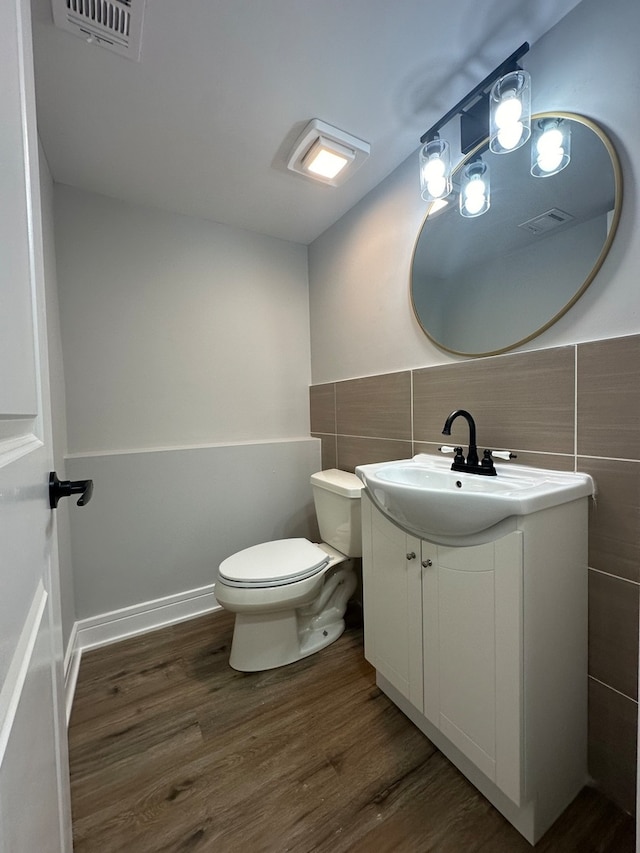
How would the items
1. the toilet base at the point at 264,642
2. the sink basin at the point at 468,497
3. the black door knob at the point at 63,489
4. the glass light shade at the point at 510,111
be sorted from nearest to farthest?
the black door knob at the point at 63,489 < the sink basin at the point at 468,497 < the glass light shade at the point at 510,111 < the toilet base at the point at 264,642

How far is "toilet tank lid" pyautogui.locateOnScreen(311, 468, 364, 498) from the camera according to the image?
59.2 inches

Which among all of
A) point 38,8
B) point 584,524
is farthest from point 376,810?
point 38,8

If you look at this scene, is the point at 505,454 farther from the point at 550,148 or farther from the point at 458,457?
the point at 550,148

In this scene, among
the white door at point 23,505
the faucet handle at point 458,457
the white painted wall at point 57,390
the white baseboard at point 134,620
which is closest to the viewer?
the white door at point 23,505

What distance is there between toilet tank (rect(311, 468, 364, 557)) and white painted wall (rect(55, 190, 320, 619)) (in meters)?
0.40

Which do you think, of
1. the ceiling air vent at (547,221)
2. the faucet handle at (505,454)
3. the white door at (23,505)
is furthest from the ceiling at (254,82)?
the faucet handle at (505,454)

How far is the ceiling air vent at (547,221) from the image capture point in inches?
40.3

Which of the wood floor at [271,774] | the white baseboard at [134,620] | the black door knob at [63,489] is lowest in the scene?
the wood floor at [271,774]

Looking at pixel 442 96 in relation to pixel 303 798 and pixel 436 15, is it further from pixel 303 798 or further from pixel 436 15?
pixel 303 798

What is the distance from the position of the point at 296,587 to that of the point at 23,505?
3.73ft

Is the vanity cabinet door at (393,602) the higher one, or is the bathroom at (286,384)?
the bathroom at (286,384)

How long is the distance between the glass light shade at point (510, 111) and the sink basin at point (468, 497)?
101 cm

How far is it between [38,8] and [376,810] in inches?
91.5

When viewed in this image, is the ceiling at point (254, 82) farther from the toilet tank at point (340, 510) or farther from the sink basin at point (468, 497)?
the toilet tank at point (340, 510)
